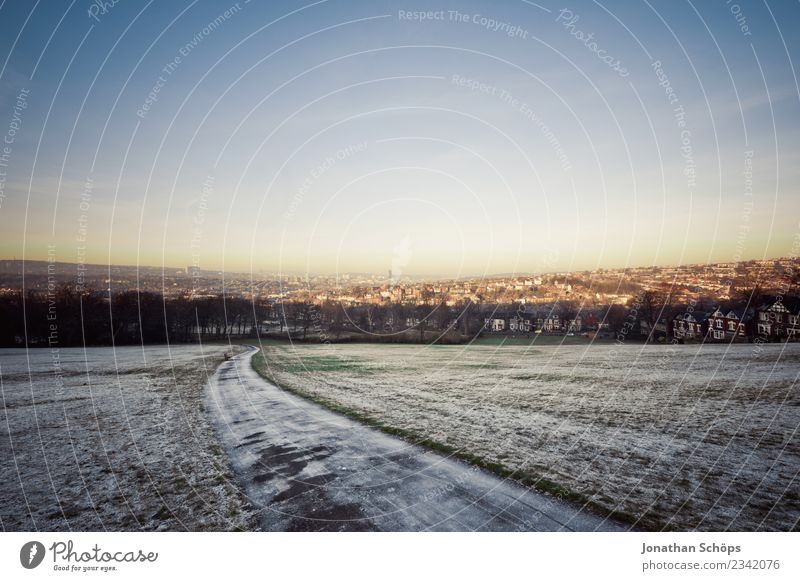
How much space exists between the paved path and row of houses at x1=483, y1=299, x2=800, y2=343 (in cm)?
4914

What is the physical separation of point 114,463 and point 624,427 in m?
16.5

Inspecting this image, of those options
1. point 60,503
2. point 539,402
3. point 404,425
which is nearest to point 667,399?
point 539,402

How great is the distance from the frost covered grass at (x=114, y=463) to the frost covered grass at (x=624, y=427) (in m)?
5.79

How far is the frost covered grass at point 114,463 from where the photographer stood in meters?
7.60

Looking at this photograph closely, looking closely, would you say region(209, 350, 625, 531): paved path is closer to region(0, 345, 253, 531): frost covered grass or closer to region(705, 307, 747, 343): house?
region(0, 345, 253, 531): frost covered grass

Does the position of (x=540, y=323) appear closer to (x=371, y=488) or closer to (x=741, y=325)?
(x=741, y=325)

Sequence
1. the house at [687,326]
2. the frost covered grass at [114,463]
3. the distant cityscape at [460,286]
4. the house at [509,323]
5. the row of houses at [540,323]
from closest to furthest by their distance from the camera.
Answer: the frost covered grass at [114,463] < the distant cityscape at [460,286] < the house at [687,326] < the row of houses at [540,323] < the house at [509,323]

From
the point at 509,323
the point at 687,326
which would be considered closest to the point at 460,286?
the point at 509,323

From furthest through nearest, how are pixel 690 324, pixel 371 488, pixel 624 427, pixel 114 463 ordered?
pixel 690 324 < pixel 624 427 < pixel 114 463 < pixel 371 488

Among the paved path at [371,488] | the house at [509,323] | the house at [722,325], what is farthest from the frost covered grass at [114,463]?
the house at [722,325]

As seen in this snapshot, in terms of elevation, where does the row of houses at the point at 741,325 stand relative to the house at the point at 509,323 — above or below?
above

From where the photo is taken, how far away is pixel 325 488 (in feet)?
27.1

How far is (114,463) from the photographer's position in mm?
10273

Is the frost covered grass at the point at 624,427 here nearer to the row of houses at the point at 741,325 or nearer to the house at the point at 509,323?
the row of houses at the point at 741,325
